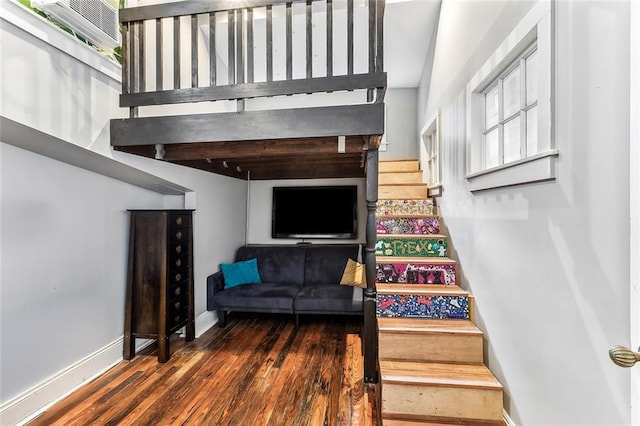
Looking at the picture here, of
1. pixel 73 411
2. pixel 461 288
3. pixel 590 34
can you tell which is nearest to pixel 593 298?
pixel 590 34

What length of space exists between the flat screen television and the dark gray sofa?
12.7 inches

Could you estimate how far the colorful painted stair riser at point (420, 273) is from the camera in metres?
2.39

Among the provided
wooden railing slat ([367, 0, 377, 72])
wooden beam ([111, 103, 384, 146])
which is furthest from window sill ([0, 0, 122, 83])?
wooden railing slat ([367, 0, 377, 72])

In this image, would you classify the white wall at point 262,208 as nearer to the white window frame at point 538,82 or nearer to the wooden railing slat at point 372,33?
the wooden railing slat at point 372,33

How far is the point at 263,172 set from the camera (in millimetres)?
4164

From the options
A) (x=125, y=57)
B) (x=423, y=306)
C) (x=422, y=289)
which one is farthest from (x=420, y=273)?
(x=125, y=57)

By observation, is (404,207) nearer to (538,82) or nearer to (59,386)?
(538,82)

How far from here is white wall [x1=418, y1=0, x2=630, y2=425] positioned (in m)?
0.93

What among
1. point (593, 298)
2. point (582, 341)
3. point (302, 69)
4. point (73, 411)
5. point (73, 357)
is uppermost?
point (302, 69)

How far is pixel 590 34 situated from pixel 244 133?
1.76 metres

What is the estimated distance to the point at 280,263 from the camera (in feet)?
13.0

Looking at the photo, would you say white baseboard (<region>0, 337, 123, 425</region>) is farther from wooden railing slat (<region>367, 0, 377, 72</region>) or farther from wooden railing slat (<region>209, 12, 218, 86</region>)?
wooden railing slat (<region>367, 0, 377, 72</region>)

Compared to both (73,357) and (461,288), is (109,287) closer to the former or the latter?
(73,357)

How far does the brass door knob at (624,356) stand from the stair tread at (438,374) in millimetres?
1125
